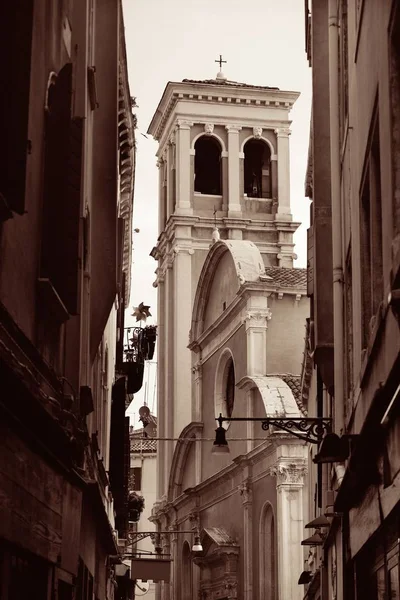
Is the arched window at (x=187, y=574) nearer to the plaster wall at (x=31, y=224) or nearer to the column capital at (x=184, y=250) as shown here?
the column capital at (x=184, y=250)

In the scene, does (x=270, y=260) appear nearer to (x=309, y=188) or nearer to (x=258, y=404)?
(x=258, y=404)

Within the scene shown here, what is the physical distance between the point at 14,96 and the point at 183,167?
42027 millimetres

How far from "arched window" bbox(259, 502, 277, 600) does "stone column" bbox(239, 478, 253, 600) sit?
0.75m

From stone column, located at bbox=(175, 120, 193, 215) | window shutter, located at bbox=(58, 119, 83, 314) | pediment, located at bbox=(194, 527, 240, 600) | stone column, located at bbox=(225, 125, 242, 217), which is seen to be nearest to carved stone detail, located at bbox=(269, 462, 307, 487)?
pediment, located at bbox=(194, 527, 240, 600)

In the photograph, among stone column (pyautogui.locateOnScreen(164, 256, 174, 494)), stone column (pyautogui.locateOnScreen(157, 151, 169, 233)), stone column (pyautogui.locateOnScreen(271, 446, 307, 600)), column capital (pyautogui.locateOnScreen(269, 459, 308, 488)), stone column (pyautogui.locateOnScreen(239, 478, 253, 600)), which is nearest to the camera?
stone column (pyautogui.locateOnScreen(271, 446, 307, 600))

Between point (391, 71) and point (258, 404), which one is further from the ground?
point (258, 404)

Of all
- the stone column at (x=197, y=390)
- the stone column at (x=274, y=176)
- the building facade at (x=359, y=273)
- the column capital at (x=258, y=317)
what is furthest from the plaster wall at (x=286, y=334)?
the building facade at (x=359, y=273)

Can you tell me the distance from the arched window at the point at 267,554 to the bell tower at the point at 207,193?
11869 mm

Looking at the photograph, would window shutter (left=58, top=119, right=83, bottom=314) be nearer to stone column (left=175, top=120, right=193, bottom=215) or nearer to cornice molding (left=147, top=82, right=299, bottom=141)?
stone column (left=175, top=120, right=193, bottom=215)

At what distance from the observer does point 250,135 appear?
4906cm

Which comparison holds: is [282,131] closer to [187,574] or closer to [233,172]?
[233,172]

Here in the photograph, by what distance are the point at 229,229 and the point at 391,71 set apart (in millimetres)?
38993

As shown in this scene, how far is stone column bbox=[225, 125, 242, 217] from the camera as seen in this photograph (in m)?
47.7

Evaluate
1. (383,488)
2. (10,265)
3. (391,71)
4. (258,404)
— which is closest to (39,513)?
(10,265)
